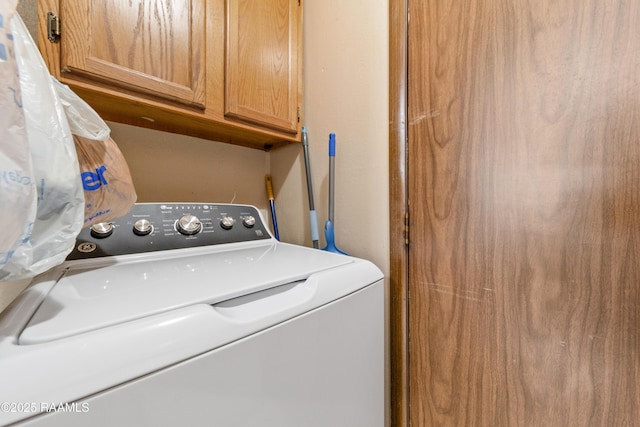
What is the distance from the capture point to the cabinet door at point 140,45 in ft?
1.98

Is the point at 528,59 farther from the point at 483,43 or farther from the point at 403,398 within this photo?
the point at 403,398

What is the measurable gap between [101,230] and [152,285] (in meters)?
0.35

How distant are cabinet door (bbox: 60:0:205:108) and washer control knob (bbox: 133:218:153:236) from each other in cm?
37

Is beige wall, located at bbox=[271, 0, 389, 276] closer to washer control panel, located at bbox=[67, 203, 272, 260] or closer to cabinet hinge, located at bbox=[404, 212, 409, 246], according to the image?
cabinet hinge, located at bbox=[404, 212, 409, 246]

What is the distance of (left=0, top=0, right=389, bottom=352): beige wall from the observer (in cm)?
90

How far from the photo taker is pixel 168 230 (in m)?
0.78

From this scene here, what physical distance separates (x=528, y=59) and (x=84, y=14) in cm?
109

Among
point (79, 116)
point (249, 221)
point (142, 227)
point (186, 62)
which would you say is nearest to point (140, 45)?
point (186, 62)

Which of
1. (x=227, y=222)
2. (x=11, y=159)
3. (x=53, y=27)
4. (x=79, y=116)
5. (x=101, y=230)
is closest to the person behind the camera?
(x=11, y=159)

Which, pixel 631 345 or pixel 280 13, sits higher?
pixel 280 13

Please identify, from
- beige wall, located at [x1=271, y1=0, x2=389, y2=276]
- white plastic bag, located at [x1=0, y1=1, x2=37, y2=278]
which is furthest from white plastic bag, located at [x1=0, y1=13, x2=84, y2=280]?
beige wall, located at [x1=271, y1=0, x2=389, y2=276]

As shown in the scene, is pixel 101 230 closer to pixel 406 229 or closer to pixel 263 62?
pixel 263 62

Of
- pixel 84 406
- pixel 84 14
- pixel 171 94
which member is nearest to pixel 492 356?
pixel 84 406

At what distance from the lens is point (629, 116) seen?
0.53m
